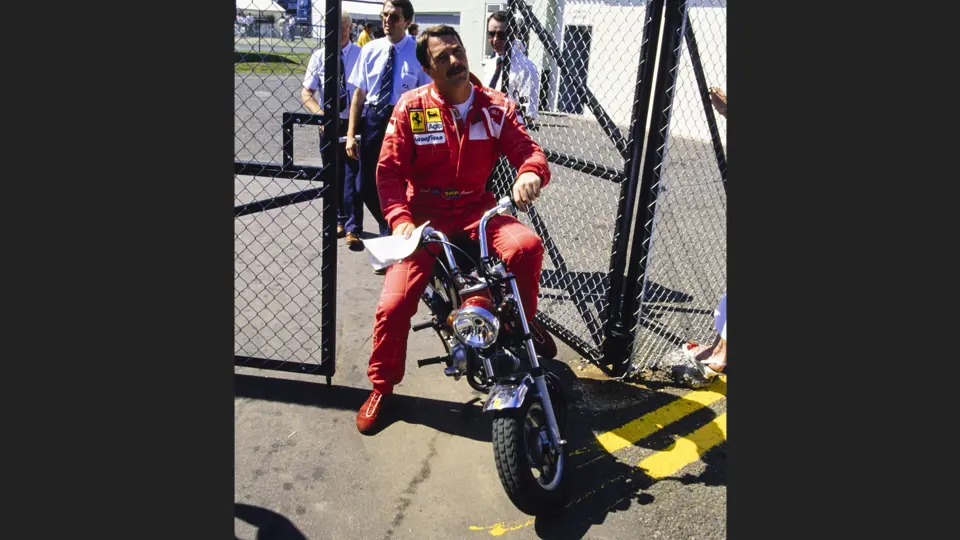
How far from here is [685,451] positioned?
139 inches

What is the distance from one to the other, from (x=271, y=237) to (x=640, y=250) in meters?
3.74

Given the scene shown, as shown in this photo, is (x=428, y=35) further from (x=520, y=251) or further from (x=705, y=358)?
(x=705, y=358)

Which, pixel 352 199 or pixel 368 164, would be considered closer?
pixel 368 164

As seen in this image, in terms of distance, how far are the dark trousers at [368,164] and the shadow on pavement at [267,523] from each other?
2866 mm

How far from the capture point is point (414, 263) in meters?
3.48

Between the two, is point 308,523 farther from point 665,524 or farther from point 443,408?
point 665,524

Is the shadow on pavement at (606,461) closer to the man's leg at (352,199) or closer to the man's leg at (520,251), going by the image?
the man's leg at (520,251)

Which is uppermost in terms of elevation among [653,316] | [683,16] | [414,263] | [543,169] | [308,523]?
[683,16]

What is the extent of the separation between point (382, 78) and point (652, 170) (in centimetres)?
271

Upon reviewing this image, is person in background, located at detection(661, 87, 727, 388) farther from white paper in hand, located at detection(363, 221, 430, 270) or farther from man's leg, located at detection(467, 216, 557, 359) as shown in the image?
white paper in hand, located at detection(363, 221, 430, 270)

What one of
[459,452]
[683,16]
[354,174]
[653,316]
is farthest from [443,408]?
[354,174]

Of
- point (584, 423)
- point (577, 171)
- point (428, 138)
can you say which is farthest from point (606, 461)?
point (577, 171)

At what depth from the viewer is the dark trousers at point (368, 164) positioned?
5.72 meters

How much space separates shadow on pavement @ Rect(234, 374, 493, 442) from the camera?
12.1 ft
